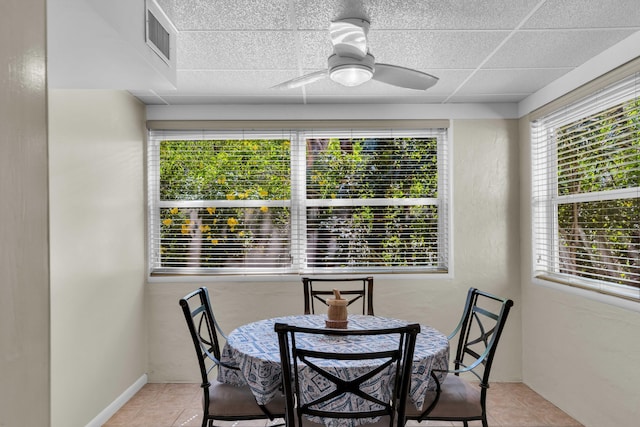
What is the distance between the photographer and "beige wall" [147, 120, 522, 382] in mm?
4031

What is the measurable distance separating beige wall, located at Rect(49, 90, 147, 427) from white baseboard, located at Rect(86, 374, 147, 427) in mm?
37

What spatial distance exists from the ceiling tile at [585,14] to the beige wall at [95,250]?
102 inches

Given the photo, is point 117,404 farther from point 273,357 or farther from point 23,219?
point 23,219

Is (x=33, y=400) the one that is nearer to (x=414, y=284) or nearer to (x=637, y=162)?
(x=637, y=162)

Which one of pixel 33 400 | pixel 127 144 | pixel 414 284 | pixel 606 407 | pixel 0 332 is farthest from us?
pixel 414 284

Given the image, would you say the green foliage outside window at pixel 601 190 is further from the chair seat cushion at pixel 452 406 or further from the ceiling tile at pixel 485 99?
Answer: the chair seat cushion at pixel 452 406

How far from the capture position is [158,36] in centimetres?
223

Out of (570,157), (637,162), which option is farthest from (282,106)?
(637,162)

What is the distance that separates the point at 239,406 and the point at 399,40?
2.10 m

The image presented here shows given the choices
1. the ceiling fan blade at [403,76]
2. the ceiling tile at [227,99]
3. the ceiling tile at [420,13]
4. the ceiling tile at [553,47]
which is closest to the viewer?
the ceiling tile at [420,13]

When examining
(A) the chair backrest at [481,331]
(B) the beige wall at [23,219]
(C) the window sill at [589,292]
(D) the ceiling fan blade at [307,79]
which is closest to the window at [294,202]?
(A) the chair backrest at [481,331]

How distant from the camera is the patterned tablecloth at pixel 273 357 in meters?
2.17

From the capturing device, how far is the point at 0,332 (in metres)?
0.97

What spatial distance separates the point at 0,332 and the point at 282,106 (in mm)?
3354
